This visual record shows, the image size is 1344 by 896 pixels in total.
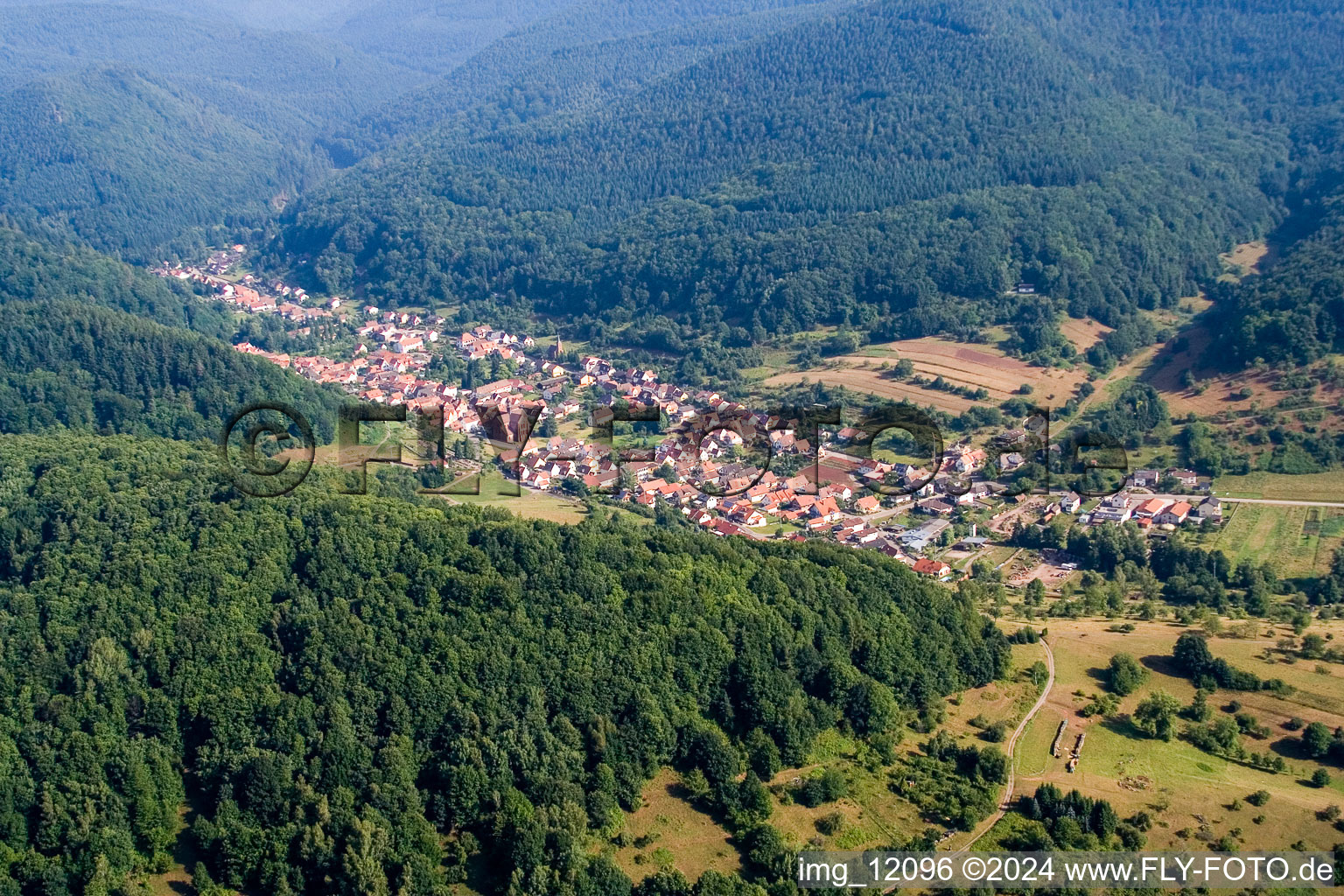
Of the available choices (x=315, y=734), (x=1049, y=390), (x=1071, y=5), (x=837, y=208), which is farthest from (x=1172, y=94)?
(x=315, y=734)

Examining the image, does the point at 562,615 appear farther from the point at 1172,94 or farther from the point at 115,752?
the point at 1172,94

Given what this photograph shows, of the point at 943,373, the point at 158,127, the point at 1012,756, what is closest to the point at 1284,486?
the point at 943,373

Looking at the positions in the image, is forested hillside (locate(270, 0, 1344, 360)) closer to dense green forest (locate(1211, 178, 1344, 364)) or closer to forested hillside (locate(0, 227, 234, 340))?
dense green forest (locate(1211, 178, 1344, 364))

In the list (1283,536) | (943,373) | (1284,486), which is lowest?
(1283,536)

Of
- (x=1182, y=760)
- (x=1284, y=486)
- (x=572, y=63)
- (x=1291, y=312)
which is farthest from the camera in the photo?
(x=572, y=63)

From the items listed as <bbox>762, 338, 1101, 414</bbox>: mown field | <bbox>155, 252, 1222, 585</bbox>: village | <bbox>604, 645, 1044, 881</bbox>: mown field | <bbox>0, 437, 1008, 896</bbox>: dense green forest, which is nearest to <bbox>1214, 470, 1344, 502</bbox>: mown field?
<bbox>155, 252, 1222, 585</bbox>: village

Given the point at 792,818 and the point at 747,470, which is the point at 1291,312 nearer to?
the point at 747,470

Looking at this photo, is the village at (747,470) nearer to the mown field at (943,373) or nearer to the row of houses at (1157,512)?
the row of houses at (1157,512)
